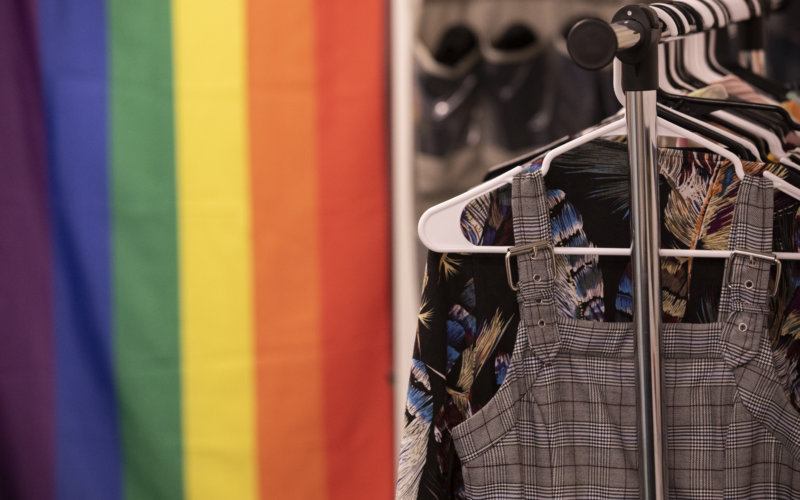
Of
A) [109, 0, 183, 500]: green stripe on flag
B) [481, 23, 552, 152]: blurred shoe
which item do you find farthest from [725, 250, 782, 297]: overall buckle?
[109, 0, 183, 500]: green stripe on flag

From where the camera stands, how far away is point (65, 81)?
1484 mm

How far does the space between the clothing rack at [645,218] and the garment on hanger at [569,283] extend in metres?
0.17

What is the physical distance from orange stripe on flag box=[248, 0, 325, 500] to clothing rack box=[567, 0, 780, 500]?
3.31 feet

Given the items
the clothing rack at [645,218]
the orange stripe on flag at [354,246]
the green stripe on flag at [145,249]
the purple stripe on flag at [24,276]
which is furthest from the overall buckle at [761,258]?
the purple stripe on flag at [24,276]

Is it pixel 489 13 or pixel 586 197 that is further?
pixel 489 13

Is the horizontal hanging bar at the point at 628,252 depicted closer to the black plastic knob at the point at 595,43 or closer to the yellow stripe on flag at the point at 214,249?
the black plastic knob at the point at 595,43

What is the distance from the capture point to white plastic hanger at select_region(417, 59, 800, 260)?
832 mm

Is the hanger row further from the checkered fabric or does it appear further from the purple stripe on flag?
the purple stripe on flag

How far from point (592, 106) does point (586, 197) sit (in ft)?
2.22

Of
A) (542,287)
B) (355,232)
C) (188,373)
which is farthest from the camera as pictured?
(355,232)

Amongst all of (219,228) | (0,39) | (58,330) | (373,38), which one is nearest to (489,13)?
(373,38)

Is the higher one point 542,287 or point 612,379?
point 542,287

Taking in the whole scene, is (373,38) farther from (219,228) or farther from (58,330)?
(58,330)

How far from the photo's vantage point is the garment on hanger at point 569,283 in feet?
2.80
